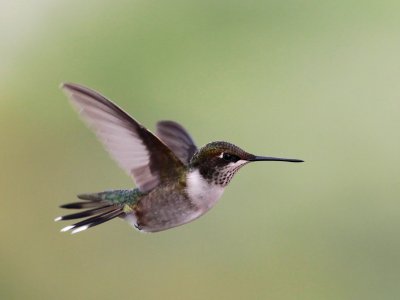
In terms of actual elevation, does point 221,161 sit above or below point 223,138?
below

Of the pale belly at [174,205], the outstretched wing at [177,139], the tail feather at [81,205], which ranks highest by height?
the outstretched wing at [177,139]

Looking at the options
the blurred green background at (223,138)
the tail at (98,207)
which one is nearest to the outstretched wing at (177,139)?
the tail at (98,207)

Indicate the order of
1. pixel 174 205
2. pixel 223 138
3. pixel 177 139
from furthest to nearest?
pixel 223 138 < pixel 177 139 < pixel 174 205

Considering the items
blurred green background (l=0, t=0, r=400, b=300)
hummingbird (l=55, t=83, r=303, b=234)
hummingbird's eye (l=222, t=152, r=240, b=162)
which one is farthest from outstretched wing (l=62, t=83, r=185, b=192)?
blurred green background (l=0, t=0, r=400, b=300)

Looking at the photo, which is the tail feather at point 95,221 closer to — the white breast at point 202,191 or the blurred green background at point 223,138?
the white breast at point 202,191

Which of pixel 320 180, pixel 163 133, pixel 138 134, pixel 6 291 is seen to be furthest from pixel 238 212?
pixel 138 134

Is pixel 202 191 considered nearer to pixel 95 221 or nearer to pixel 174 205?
pixel 174 205

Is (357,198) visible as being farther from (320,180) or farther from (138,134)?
(138,134)

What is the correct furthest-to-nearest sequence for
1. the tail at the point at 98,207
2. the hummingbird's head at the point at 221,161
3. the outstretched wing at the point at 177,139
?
the outstretched wing at the point at 177,139
the tail at the point at 98,207
the hummingbird's head at the point at 221,161

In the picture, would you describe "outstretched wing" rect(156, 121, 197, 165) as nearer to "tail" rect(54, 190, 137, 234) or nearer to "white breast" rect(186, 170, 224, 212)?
"tail" rect(54, 190, 137, 234)

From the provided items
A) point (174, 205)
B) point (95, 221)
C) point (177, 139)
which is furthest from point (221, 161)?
point (177, 139)
